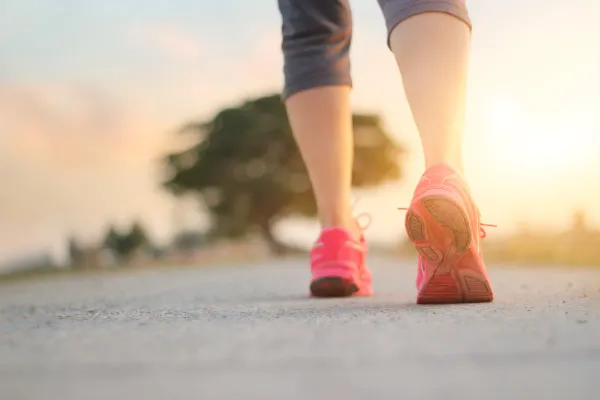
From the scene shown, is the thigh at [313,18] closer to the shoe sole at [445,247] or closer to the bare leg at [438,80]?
the bare leg at [438,80]

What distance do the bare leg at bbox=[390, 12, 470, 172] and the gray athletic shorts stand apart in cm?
40

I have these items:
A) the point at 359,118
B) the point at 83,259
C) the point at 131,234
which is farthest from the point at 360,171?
the point at 83,259

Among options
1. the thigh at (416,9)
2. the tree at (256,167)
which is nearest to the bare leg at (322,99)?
the thigh at (416,9)

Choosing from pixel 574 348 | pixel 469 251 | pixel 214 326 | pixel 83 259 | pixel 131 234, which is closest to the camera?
pixel 574 348

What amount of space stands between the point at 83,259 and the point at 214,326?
653 cm

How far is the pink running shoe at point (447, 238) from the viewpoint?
1081mm

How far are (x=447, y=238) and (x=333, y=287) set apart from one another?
462 mm

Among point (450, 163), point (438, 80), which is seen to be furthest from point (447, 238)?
point (438, 80)

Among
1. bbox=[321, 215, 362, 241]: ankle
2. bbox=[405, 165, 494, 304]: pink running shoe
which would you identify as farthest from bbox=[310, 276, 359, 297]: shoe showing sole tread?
bbox=[405, 165, 494, 304]: pink running shoe

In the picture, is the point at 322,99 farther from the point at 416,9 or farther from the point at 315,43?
the point at 416,9

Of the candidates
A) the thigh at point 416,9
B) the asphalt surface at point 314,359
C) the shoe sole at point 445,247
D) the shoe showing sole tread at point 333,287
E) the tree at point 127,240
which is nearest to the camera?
the asphalt surface at point 314,359

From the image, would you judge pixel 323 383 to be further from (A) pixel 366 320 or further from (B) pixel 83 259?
(B) pixel 83 259

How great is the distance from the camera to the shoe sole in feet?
3.54

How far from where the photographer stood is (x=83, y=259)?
7016 mm
